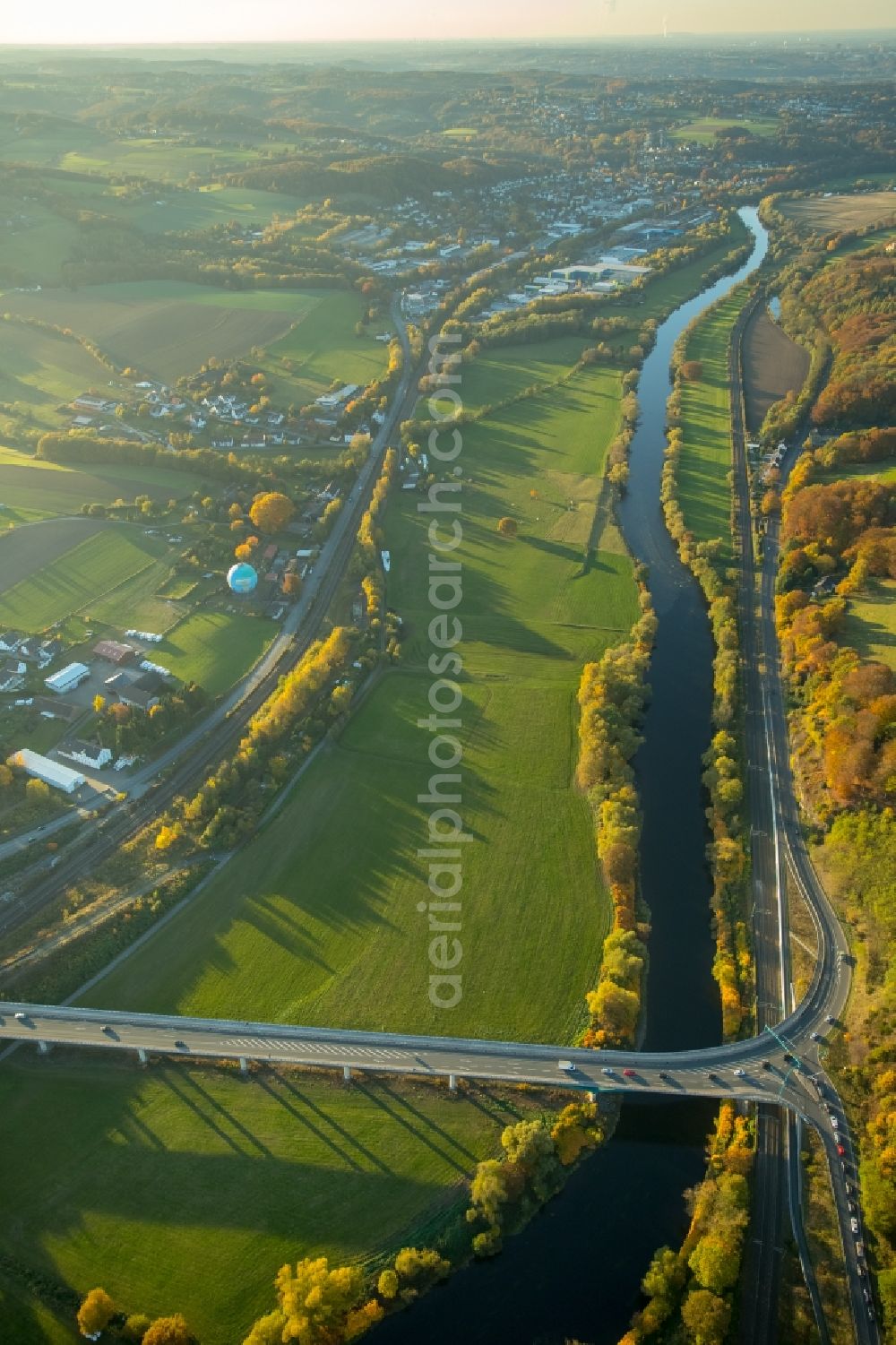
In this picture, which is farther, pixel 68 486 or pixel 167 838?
pixel 68 486

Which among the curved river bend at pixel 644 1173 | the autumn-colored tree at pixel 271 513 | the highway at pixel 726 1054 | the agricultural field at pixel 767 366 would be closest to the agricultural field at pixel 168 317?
the autumn-colored tree at pixel 271 513

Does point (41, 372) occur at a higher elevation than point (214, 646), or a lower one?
higher

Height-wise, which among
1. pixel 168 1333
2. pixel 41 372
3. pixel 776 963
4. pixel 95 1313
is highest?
pixel 41 372

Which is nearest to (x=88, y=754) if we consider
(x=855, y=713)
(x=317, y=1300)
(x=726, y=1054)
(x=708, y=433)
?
(x=317, y=1300)

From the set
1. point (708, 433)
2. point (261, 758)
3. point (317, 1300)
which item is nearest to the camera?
point (317, 1300)

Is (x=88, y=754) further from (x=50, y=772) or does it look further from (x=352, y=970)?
(x=352, y=970)

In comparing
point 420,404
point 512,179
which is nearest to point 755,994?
point 420,404

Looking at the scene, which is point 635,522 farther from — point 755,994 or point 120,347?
point 120,347

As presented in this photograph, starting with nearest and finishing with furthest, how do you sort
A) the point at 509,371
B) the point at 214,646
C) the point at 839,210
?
the point at 214,646 < the point at 509,371 < the point at 839,210

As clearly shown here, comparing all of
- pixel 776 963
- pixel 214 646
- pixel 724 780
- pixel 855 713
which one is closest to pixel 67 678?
pixel 214 646
